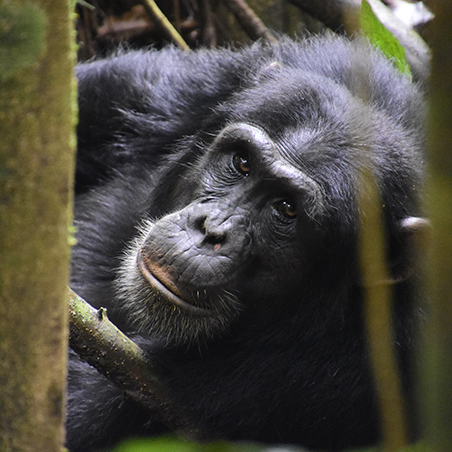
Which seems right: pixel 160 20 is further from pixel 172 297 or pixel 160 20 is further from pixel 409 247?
pixel 409 247

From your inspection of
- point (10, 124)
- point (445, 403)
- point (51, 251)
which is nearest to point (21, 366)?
point (51, 251)

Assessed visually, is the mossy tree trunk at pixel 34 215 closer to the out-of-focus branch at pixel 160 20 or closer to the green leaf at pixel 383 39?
the green leaf at pixel 383 39

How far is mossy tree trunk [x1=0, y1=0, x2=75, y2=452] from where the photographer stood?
2.94 ft

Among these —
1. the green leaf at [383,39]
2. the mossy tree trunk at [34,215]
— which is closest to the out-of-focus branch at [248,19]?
the green leaf at [383,39]

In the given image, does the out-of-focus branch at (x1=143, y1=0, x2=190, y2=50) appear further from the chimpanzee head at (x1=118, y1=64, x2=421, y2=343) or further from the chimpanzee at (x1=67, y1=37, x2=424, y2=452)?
the chimpanzee head at (x1=118, y1=64, x2=421, y2=343)

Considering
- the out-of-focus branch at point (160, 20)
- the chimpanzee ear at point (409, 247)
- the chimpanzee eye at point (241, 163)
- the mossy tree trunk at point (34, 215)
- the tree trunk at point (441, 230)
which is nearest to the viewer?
the tree trunk at point (441, 230)

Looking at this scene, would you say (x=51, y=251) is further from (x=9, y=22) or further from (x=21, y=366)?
(x=9, y=22)

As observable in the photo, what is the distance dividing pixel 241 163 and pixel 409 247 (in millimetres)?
866

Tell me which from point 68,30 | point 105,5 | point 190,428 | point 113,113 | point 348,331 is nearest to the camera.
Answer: point 68,30

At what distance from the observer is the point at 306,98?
3197 millimetres

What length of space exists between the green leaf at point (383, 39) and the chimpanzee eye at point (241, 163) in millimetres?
790

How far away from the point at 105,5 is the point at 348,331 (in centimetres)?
398

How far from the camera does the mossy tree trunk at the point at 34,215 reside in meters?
0.90

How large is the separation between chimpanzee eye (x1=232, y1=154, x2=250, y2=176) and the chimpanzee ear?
2.46 feet
